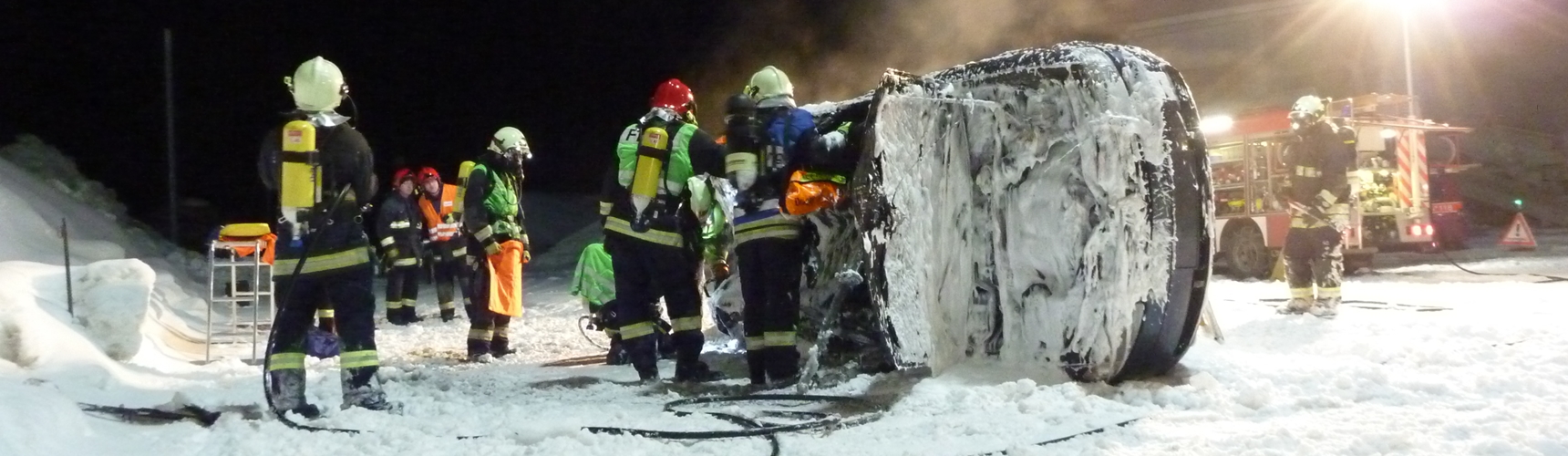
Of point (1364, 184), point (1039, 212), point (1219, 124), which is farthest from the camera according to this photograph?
point (1219, 124)

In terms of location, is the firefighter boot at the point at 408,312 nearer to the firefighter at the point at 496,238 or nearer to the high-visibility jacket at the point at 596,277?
the firefighter at the point at 496,238

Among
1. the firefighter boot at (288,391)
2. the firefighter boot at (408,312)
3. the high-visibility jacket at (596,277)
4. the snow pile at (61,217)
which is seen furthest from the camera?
the snow pile at (61,217)

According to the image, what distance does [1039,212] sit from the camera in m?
4.28

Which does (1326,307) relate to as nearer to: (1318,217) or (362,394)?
(1318,217)

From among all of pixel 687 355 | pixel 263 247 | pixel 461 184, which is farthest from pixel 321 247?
pixel 263 247

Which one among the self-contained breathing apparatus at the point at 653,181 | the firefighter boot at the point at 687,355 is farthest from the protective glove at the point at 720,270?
the self-contained breathing apparatus at the point at 653,181

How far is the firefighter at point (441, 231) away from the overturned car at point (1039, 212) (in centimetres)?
514

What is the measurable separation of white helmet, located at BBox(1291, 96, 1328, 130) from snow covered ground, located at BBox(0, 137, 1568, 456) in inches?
55.8

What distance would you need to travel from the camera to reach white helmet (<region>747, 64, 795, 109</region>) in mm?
4777

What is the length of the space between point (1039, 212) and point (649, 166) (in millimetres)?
1897

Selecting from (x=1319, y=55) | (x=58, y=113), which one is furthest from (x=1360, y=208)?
(x=58, y=113)

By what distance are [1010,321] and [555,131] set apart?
18.9 m

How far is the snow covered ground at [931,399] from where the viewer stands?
3.20 meters

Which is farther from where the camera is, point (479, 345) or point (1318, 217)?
point (1318, 217)
